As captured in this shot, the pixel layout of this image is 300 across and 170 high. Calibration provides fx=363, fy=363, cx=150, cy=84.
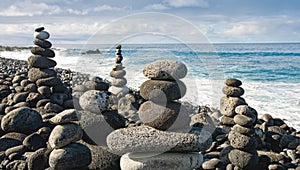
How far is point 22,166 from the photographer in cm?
679

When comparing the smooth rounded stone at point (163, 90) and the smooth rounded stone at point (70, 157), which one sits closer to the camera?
the smooth rounded stone at point (163, 90)

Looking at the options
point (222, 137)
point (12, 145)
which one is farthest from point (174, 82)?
point (12, 145)

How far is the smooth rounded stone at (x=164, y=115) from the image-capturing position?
5.36 metres

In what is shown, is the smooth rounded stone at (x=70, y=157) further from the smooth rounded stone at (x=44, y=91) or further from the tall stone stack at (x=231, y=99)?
the smooth rounded stone at (x=44, y=91)

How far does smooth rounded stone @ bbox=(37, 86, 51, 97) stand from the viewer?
11.8 m

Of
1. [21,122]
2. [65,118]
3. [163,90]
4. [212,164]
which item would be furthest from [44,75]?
[163,90]

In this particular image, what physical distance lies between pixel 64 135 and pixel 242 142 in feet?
11.0

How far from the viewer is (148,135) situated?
17.5 feet

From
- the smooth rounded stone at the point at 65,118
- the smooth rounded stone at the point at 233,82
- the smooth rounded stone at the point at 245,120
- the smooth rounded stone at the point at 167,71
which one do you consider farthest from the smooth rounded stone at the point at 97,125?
the smooth rounded stone at the point at 233,82

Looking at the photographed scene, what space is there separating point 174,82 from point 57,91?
7631 millimetres

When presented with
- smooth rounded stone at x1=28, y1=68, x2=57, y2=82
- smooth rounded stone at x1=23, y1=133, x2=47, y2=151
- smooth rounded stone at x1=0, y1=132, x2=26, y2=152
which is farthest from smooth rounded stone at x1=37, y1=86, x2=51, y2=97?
smooth rounded stone at x1=23, y1=133, x2=47, y2=151

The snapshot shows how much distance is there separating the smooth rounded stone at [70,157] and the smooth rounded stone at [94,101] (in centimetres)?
78

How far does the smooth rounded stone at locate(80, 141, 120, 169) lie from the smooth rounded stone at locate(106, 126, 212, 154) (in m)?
1.17

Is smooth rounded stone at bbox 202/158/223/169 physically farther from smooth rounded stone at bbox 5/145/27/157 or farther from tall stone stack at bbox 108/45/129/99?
tall stone stack at bbox 108/45/129/99
